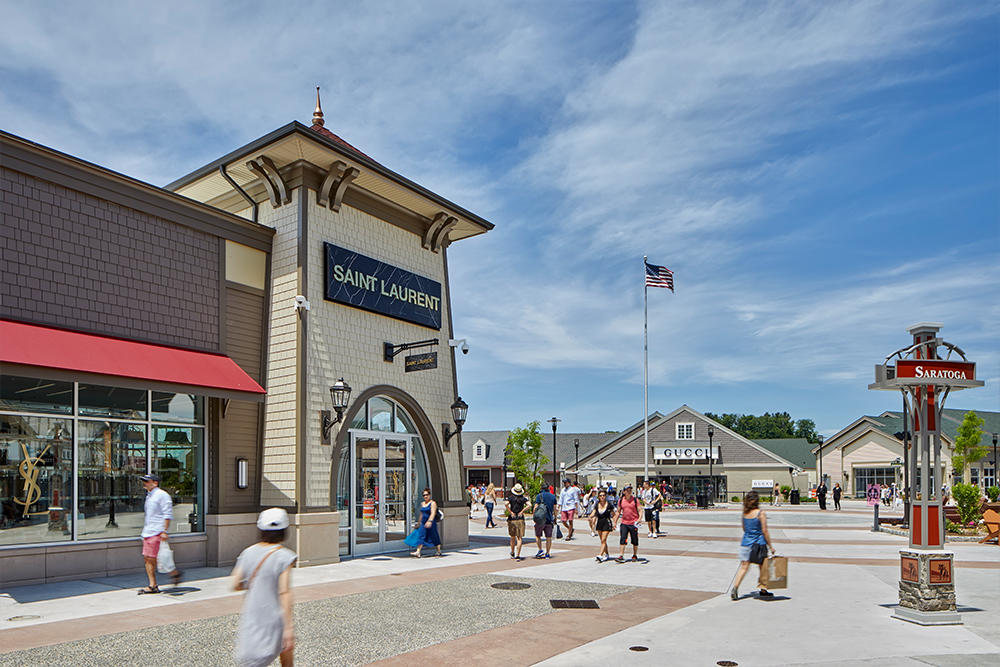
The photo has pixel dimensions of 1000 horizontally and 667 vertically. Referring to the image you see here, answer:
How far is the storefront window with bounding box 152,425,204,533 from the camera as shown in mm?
13750

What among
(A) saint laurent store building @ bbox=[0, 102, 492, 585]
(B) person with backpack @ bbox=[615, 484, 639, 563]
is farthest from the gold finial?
(B) person with backpack @ bbox=[615, 484, 639, 563]

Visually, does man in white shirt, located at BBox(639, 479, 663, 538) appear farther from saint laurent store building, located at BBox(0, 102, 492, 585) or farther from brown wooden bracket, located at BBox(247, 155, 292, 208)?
brown wooden bracket, located at BBox(247, 155, 292, 208)

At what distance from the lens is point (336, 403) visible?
1517 centimetres

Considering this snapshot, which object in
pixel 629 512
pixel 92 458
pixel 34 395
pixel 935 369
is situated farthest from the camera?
pixel 629 512

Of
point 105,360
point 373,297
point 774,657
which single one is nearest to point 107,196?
point 105,360

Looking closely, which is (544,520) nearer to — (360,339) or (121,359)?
(360,339)

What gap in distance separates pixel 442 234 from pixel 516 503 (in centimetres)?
660

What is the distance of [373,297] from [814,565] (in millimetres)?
10601

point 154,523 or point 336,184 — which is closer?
point 154,523

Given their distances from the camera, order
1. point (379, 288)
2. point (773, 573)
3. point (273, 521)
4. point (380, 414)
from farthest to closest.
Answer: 1. point (380, 414)
2. point (379, 288)
3. point (773, 573)
4. point (273, 521)

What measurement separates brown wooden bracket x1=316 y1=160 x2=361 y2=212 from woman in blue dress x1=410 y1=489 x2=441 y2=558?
622 centimetres

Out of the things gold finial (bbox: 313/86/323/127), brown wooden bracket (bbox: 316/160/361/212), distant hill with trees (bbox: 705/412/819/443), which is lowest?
distant hill with trees (bbox: 705/412/819/443)

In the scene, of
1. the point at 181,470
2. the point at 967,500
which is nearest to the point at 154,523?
the point at 181,470

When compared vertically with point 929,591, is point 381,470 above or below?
above
